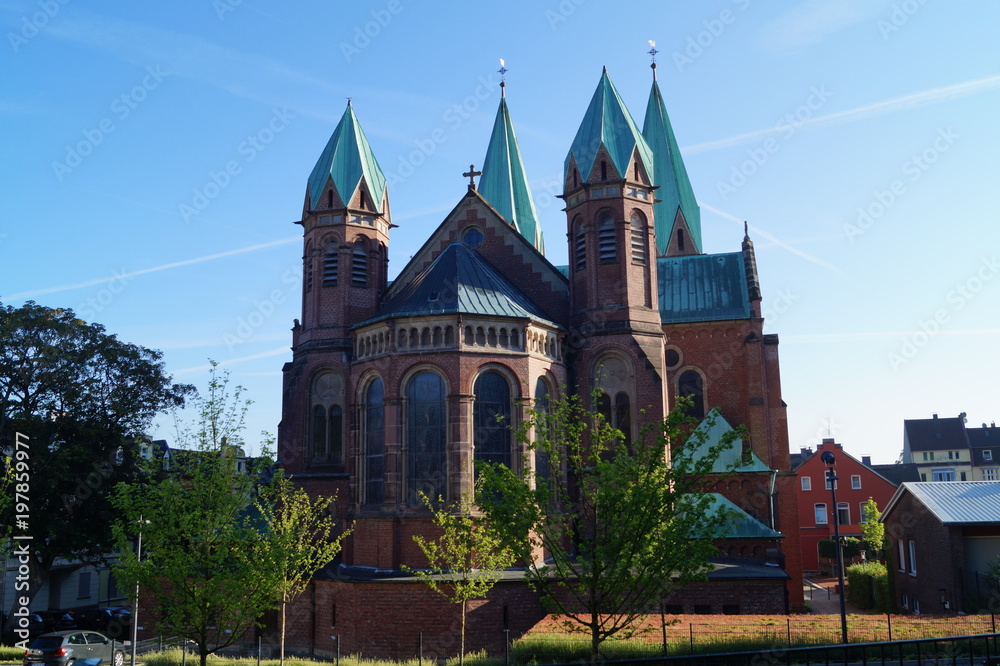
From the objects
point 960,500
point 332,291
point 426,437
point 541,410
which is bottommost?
point 960,500

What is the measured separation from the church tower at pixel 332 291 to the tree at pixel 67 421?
26.5 ft

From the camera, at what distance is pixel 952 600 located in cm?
3269

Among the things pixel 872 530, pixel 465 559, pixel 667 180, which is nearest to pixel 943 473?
pixel 872 530

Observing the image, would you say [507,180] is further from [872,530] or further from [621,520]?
[621,520]

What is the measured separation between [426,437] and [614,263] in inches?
448

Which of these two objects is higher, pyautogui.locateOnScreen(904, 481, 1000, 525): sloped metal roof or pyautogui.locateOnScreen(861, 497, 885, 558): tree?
pyautogui.locateOnScreen(904, 481, 1000, 525): sloped metal roof

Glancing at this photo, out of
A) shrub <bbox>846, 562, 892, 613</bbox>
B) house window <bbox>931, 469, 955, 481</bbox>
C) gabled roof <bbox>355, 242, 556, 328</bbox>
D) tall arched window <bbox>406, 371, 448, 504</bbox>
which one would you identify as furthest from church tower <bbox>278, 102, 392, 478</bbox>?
house window <bbox>931, 469, 955, 481</bbox>

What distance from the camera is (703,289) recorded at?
44562mm

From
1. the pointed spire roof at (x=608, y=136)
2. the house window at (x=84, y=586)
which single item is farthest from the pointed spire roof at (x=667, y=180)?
the house window at (x=84, y=586)

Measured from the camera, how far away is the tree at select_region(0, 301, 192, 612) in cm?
3628

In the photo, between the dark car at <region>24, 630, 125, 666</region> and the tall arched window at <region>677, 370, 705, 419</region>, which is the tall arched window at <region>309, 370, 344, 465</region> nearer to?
the dark car at <region>24, 630, 125, 666</region>

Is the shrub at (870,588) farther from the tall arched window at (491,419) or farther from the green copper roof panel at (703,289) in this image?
the tall arched window at (491,419)

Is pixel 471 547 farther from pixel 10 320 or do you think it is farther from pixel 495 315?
pixel 10 320

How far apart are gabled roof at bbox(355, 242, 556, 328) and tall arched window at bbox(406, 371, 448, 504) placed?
104 inches
